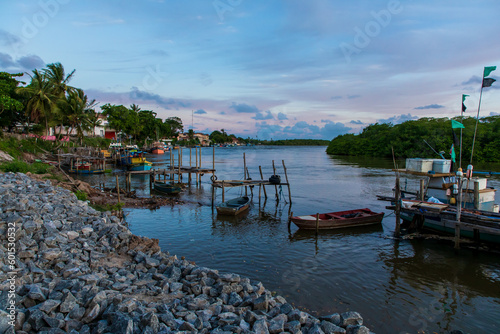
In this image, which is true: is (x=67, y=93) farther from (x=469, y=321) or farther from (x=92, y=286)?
(x=469, y=321)

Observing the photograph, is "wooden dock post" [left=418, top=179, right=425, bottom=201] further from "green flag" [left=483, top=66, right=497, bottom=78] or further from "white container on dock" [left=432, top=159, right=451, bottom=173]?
"green flag" [left=483, top=66, right=497, bottom=78]

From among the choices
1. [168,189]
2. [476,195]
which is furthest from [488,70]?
[168,189]

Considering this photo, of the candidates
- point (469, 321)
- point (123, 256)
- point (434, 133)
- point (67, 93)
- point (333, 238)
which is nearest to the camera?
point (469, 321)

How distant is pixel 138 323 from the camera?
538 cm

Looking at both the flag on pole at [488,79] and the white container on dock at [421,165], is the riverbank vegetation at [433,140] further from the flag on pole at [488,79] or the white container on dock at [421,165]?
the flag on pole at [488,79]

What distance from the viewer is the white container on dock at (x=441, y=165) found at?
1638cm

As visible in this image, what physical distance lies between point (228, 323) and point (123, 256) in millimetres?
4848

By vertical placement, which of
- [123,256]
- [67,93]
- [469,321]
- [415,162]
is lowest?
[469,321]

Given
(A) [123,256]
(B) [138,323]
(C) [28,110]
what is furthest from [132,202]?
(C) [28,110]

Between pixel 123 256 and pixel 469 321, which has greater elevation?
pixel 123 256

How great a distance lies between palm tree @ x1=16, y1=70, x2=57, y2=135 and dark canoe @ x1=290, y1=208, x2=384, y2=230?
36467 mm

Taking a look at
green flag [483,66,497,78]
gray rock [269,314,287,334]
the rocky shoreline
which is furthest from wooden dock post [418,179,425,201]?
gray rock [269,314,287,334]

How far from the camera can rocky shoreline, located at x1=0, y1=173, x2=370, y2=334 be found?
5441 millimetres

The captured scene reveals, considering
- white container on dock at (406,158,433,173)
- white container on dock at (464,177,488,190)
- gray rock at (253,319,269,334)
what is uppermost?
white container on dock at (406,158,433,173)
